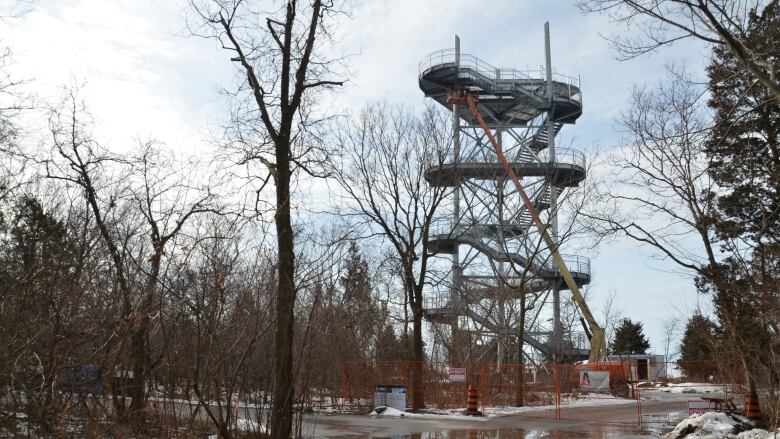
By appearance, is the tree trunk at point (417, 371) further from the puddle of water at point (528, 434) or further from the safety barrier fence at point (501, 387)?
the puddle of water at point (528, 434)

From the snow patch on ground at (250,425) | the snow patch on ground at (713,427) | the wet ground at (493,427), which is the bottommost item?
the wet ground at (493,427)

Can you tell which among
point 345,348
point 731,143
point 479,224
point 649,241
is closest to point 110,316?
point 649,241

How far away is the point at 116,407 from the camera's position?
30.2 ft

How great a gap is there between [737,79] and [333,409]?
685 inches

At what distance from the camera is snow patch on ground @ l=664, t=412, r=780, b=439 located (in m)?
15.7

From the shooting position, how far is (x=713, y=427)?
16031 mm

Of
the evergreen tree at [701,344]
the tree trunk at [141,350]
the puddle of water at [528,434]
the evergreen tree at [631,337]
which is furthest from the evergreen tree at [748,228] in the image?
the evergreen tree at [631,337]

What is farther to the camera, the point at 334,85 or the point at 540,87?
the point at 540,87

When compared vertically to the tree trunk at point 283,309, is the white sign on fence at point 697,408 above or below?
below

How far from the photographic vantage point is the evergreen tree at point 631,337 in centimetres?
7594

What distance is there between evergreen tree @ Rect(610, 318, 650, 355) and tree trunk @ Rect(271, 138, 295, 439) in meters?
68.8

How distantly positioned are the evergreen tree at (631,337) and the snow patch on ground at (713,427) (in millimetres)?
60606

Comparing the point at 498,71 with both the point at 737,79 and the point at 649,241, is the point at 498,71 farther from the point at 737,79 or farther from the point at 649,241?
the point at 737,79

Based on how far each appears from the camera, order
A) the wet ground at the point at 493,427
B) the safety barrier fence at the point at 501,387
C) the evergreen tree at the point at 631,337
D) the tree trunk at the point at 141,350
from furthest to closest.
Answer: the evergreen tree at the point at 631,337
the safety barrier fence at the point at 501,387
the wet ground at the point at 493,427
the tree trunk at the point at 141,350
